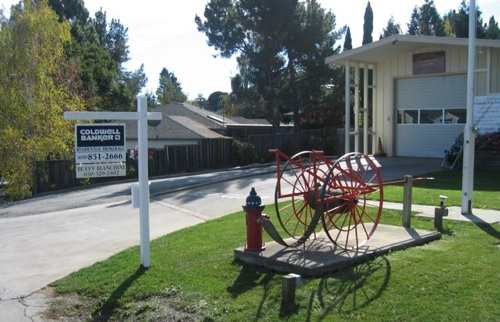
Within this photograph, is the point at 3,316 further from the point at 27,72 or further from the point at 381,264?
the point at 27,72

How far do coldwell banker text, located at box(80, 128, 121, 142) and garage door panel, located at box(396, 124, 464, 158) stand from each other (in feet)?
57.1

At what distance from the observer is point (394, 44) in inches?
846

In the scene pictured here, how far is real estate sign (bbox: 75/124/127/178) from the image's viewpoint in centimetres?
734

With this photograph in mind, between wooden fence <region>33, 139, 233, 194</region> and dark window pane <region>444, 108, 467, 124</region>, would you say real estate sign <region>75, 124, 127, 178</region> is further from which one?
dark window pane <region>444, 108, 467, 124</region>

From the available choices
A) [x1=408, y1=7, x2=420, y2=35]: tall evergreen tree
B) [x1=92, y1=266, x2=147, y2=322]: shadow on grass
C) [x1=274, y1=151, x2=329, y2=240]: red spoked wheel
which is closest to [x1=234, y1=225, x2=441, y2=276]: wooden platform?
[x1=274, y1=151, x2=329, y2=240]: red spoked wheel

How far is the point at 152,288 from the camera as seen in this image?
→ 6.68 m

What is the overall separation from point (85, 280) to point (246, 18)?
94.7ft

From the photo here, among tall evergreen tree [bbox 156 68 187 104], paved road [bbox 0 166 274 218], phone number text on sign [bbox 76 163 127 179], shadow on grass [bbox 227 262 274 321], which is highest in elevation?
tall evergreen tree [bbox 156 68 187 104]

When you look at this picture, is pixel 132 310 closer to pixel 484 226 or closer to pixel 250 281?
pixel 250 281

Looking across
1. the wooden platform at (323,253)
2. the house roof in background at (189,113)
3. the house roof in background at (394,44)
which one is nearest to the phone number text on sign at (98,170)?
the wooden platform at (323,253)

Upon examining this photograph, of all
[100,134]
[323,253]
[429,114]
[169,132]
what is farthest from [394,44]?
[169,132]

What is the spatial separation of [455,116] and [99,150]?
17.9 meters

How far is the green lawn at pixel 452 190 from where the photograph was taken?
11.8 m

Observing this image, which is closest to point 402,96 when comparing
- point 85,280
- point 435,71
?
point 435,71
